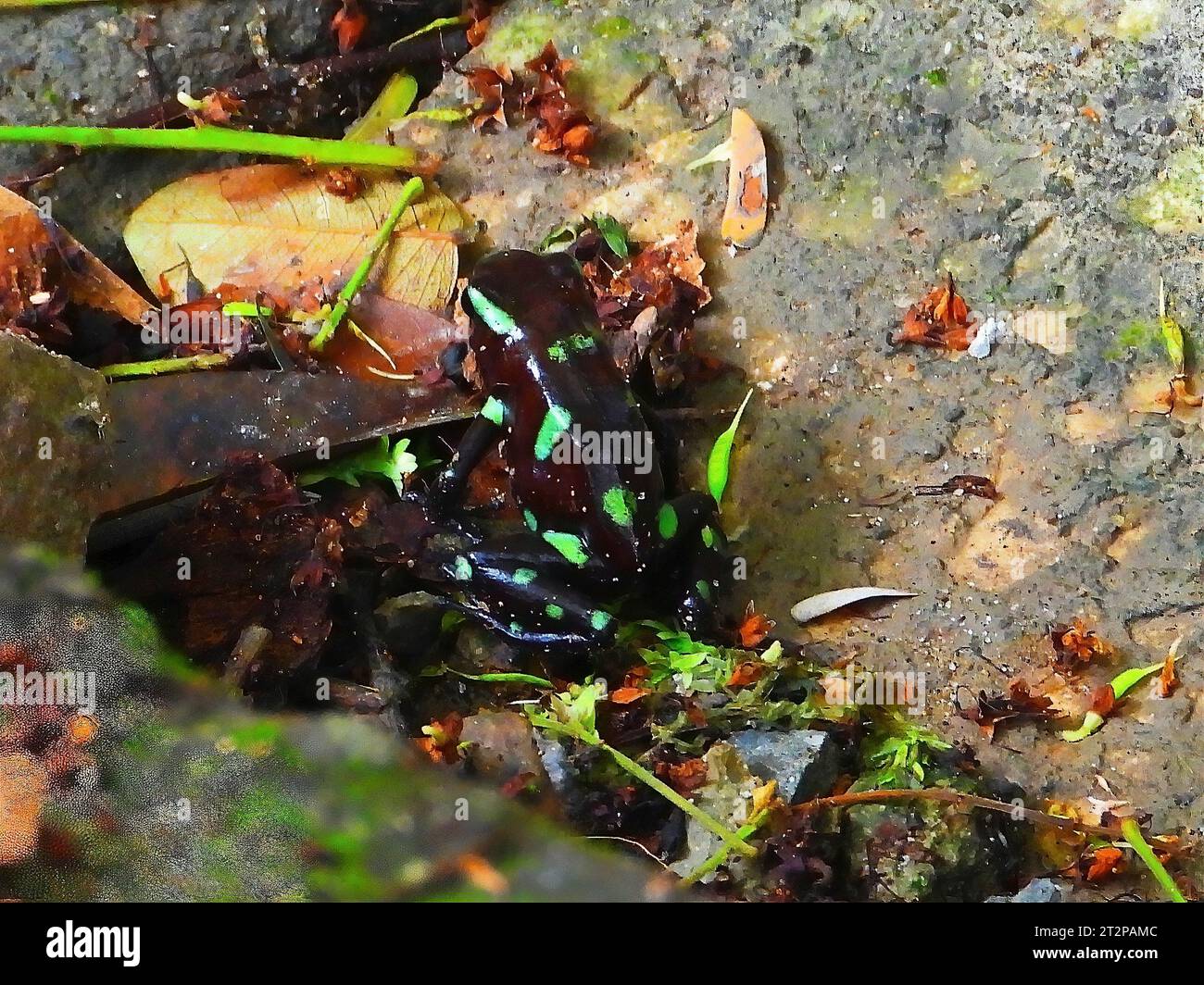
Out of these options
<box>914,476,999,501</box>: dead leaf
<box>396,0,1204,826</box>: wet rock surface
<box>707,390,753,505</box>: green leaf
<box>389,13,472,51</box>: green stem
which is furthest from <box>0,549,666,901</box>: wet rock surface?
<box>389,13,472,51</box>: green stem

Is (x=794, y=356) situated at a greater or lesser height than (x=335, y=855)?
greater

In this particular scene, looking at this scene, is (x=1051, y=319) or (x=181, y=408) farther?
(x=1051, y=319)

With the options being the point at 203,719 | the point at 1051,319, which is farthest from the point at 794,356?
the point at 203,719

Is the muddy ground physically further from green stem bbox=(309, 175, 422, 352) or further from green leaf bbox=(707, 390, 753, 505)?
green stem bbox=(309, 175, 422, 352)

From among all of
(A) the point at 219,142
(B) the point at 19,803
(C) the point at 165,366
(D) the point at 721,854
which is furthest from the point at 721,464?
(B) the point at 19,803

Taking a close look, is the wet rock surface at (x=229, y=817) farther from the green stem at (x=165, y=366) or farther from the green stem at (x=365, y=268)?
the green stem at (x=365, y=268)

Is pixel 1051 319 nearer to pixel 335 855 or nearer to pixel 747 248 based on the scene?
pixel 747 248
